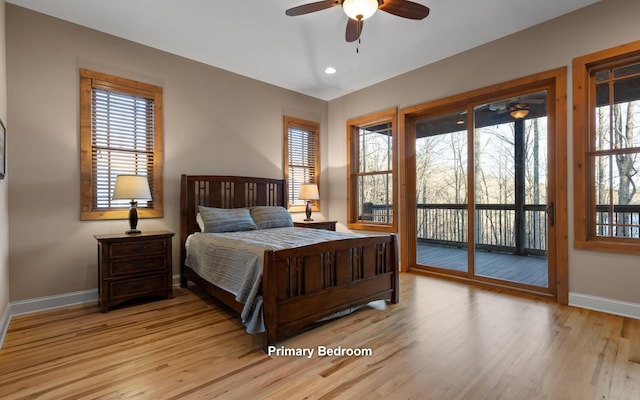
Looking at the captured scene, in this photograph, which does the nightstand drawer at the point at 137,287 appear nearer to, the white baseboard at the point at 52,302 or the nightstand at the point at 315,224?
the white baseboard at the point at 52,302

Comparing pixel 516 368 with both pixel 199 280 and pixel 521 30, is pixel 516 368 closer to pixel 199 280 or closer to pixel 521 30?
pixel 199 280

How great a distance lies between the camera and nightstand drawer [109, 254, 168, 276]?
9.95ft

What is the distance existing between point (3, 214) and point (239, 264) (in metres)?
2.10

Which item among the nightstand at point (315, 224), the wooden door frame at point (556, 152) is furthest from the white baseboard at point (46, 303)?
the wooden door frame at point (556, 152)

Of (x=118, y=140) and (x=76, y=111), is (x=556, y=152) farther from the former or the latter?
(x=76, y=111)

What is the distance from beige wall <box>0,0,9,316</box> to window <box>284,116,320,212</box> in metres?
3.24

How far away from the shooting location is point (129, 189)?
3135mm

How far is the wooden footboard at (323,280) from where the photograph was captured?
225 centimetres

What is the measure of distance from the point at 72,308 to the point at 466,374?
363 centimetres

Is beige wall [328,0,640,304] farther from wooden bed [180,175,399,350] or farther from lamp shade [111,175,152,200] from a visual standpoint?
lamp shade [111,175,152,200]

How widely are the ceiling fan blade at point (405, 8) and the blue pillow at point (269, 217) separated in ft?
9.01

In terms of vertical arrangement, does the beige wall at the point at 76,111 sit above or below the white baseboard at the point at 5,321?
above

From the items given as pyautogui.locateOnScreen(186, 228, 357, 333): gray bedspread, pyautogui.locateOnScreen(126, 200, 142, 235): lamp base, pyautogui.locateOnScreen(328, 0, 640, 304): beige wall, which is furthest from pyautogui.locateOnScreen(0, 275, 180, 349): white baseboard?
pyautogui.locateOnScreen(328, 0, 640, 304): beige wall

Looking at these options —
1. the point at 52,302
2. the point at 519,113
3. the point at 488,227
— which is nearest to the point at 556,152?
the point at 519,113
